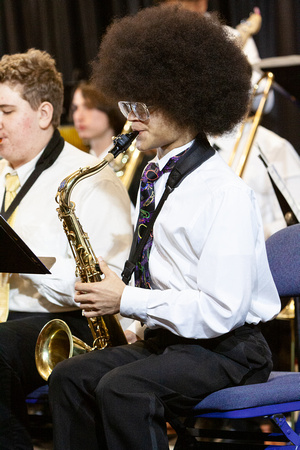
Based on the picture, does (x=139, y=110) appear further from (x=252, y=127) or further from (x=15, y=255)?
(x=252, y=127)

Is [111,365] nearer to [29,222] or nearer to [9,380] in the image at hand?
[9,380]

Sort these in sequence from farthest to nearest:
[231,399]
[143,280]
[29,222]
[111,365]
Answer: [29,222], [143,280], [111,365], [231,399]

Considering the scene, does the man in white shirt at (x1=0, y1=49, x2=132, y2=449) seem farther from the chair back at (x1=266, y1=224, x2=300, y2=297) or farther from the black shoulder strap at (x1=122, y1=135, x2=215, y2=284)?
the chair back at (x1=266, y1=224, x2=300, y2=297)

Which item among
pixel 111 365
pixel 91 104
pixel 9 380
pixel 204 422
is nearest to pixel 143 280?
pixel 111 365

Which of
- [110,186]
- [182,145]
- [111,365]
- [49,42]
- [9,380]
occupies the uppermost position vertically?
[49,42]

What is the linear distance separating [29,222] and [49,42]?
9.62ft

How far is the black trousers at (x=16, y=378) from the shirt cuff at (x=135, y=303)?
619 mm

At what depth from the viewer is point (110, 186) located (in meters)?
2.70

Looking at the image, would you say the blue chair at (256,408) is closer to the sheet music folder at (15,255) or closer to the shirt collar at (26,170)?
the sheet music folder at (15,255)

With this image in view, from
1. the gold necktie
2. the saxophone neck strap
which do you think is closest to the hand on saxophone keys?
the gold necktie

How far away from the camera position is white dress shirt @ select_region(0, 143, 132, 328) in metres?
2.54

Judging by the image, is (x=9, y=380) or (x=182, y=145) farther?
(x=9, y=380)

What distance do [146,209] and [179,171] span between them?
0.19m

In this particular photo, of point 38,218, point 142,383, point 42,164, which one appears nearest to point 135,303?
point 142,383
